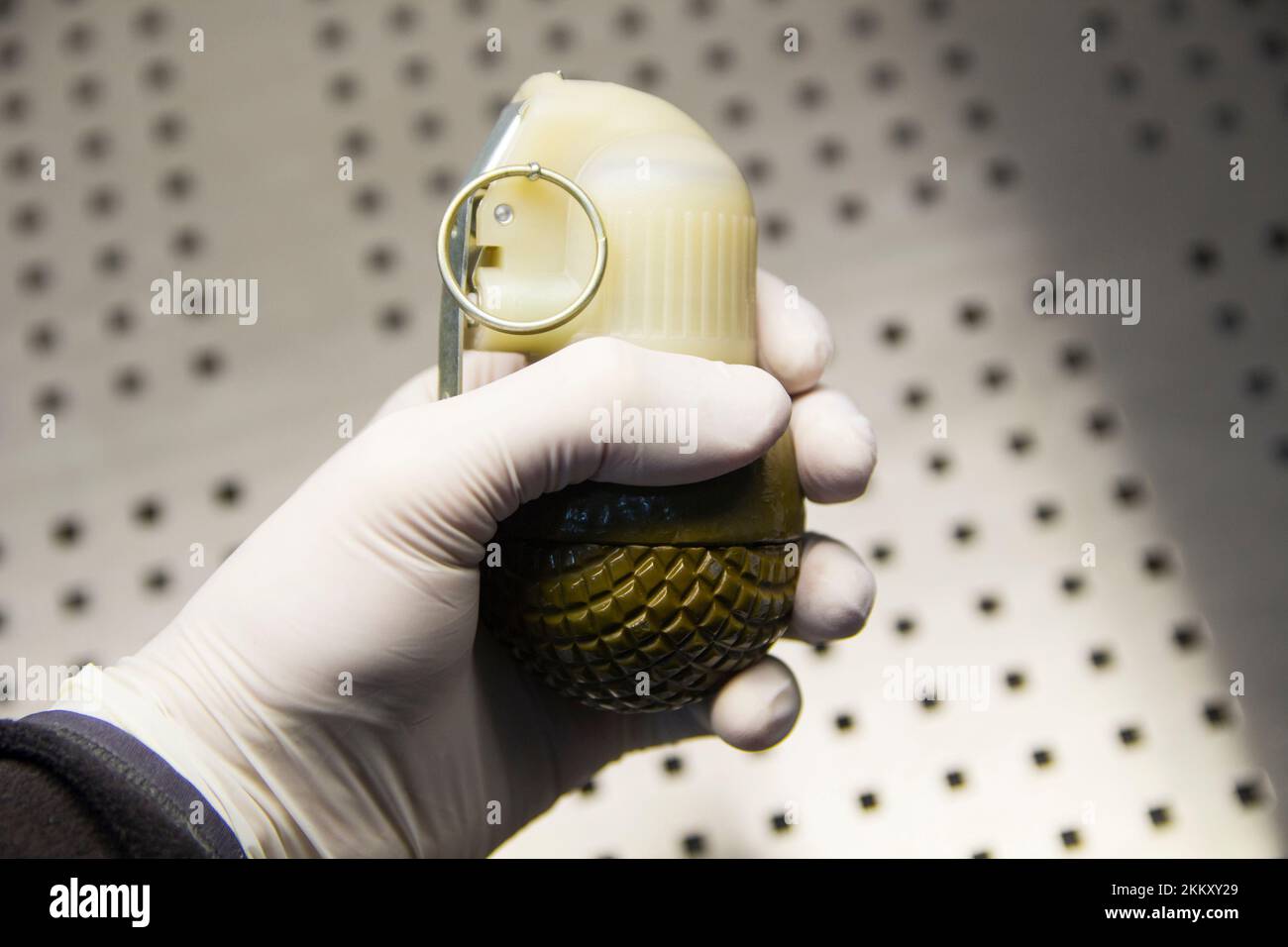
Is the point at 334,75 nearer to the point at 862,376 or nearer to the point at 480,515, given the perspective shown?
the point at 862,376

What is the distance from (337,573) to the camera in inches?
26.8

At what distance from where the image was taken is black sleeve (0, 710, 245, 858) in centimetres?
60

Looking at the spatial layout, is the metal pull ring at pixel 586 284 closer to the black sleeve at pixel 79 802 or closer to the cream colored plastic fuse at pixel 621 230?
the cream colored plastic fuse at pixel 621 230

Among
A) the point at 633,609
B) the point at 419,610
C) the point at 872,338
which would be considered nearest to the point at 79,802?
the point at 419,610

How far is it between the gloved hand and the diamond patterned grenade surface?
49mm

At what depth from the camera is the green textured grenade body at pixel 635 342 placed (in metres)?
0.62

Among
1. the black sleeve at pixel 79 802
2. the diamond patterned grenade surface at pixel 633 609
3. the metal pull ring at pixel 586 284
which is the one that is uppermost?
the metal pull ring at pixel 586 284

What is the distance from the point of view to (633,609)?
24.0 inches

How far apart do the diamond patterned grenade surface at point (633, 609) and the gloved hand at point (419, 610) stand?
0.05 meters

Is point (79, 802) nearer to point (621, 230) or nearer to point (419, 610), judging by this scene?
point (419, 610)

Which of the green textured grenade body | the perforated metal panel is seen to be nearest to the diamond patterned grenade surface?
the green textured grenade body

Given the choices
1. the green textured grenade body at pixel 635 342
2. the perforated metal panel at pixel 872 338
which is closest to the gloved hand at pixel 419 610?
the green textured grenade body at pixel 635 342
